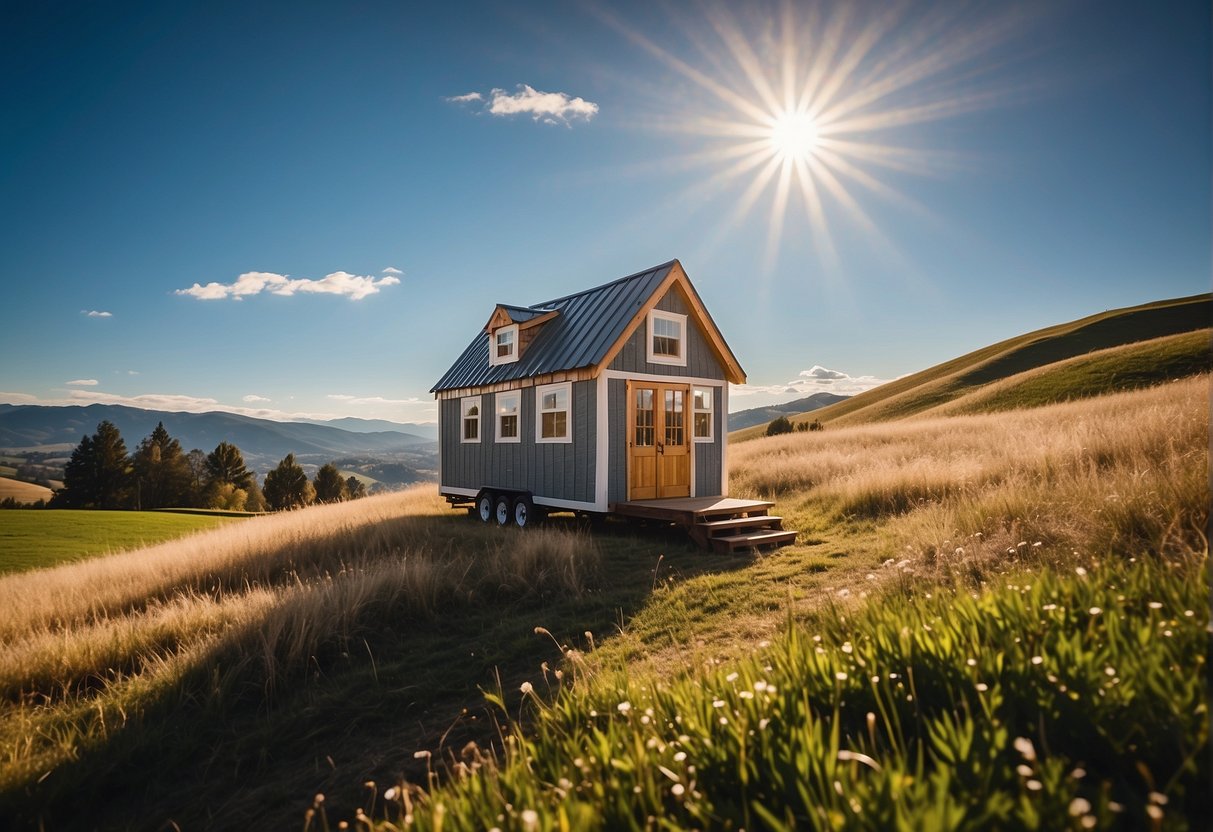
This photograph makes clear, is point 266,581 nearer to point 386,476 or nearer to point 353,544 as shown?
point 353,544

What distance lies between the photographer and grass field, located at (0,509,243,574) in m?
15.6

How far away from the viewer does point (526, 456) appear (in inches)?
612

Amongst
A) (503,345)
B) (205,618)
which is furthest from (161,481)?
(205,618)

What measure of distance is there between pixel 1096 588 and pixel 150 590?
12.4 meters

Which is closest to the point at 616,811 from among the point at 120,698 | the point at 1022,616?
the point at 1022,616

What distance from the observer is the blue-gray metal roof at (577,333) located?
546 inches

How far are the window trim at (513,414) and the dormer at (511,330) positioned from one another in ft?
3.28

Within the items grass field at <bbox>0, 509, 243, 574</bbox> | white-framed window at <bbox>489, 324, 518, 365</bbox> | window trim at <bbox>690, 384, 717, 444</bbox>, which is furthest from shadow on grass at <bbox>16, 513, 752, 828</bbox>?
grass field at <bbox>0, 509, 243, 574</bbox>

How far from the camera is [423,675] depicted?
598 cm

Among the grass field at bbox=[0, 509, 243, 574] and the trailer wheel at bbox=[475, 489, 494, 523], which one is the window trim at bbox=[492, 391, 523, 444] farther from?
the grass field at bbox=[0, 509, 243, 574]

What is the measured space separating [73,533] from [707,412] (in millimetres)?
20629

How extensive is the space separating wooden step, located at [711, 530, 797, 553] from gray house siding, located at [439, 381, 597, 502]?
347 centimetres

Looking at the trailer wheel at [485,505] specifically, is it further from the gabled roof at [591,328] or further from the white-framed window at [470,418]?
the gabled roof at [591,328]

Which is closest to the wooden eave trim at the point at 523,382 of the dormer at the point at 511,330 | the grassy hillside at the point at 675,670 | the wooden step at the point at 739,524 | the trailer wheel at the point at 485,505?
the dormer at the point at 511,330
